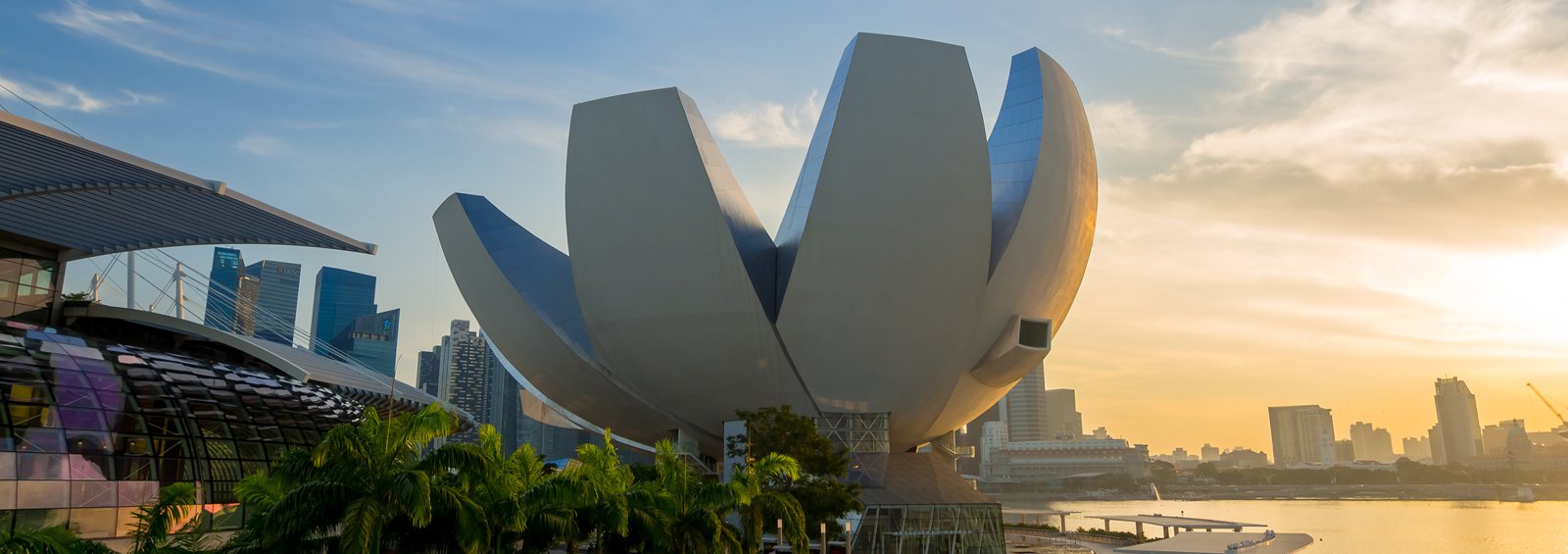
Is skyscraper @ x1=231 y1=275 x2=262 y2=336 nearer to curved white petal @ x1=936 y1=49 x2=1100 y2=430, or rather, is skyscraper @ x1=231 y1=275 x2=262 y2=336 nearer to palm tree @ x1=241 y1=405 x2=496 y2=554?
palm tree @ x1=241 y1=405 x2=496 y2=554

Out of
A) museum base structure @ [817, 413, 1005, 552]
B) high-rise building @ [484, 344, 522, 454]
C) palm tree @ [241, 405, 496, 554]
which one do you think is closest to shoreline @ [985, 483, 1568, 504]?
high-rise building @ [484, 344, 522, 454]

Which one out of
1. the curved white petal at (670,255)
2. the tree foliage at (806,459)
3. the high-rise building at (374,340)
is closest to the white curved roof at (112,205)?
the curved white petal at (670,255)

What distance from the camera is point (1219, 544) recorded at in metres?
39.2

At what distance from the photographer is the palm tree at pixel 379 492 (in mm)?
12555

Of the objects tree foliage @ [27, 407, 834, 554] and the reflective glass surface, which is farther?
the reflective glass surface

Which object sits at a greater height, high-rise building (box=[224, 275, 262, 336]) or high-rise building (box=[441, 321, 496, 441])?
high-rise building (box=[441, 321, 496, 441])

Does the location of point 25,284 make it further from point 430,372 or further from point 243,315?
point 430,372

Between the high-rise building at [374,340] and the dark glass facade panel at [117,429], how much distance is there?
5701 inches

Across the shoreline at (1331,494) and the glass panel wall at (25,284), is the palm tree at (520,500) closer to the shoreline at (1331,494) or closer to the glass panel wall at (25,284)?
the glass panel wall at (25,284)

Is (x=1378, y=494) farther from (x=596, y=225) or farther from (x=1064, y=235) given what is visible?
(x=596, y=225)

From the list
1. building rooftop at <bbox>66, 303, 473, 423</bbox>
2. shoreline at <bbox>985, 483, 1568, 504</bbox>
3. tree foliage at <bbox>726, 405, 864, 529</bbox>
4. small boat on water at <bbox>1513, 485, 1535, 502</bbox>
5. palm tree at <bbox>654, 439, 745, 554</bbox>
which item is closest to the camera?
palm tree at <bbox>654, 439, 745, 554</bbox>

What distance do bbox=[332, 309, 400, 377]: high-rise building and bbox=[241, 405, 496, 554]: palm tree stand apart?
155 meters

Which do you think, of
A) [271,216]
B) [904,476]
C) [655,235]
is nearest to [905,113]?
[655,235]

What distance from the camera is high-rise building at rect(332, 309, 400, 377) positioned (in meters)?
165
